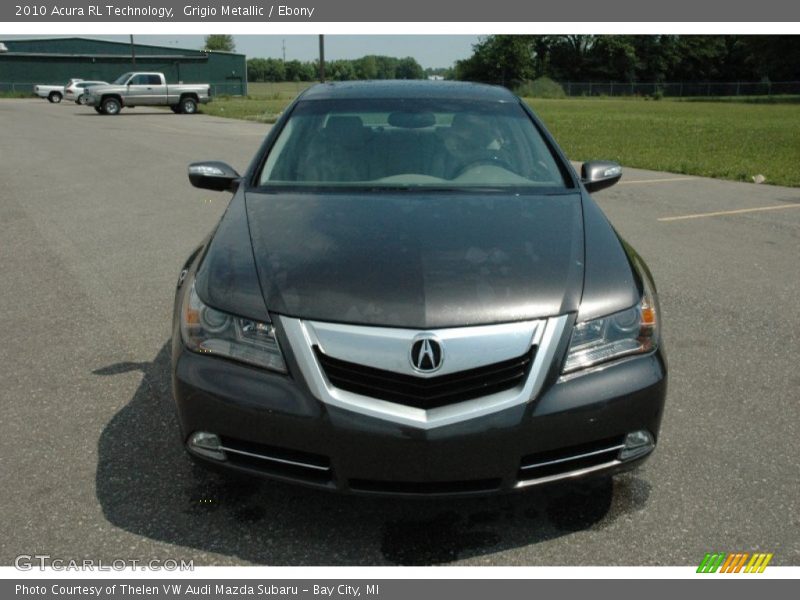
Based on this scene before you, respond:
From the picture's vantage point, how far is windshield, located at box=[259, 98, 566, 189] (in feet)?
12.8

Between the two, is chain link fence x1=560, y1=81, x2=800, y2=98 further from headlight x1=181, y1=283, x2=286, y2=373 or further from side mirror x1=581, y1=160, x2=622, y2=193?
headlight x1=181, y1=283, x2=286, y2=373

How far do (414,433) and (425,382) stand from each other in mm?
159

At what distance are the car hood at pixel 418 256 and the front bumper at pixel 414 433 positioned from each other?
0.92 feet

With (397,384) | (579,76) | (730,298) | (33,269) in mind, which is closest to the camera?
(397,384)

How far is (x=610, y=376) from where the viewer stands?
2.64 m

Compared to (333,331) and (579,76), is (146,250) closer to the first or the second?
(333,331)

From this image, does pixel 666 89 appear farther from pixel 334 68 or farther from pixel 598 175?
pixel 598 175

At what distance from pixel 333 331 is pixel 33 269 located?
503 cm

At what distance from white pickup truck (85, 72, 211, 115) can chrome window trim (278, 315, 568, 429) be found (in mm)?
37026

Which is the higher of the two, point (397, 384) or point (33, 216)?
point (397, 384)

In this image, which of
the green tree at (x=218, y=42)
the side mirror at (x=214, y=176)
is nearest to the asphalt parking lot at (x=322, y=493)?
the side mirror at (x=214, y=176)

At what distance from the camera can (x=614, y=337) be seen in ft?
8.92

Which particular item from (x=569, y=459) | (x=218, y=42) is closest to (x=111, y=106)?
(x=569, y=459)

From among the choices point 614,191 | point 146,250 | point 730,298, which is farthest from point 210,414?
point 614,191
